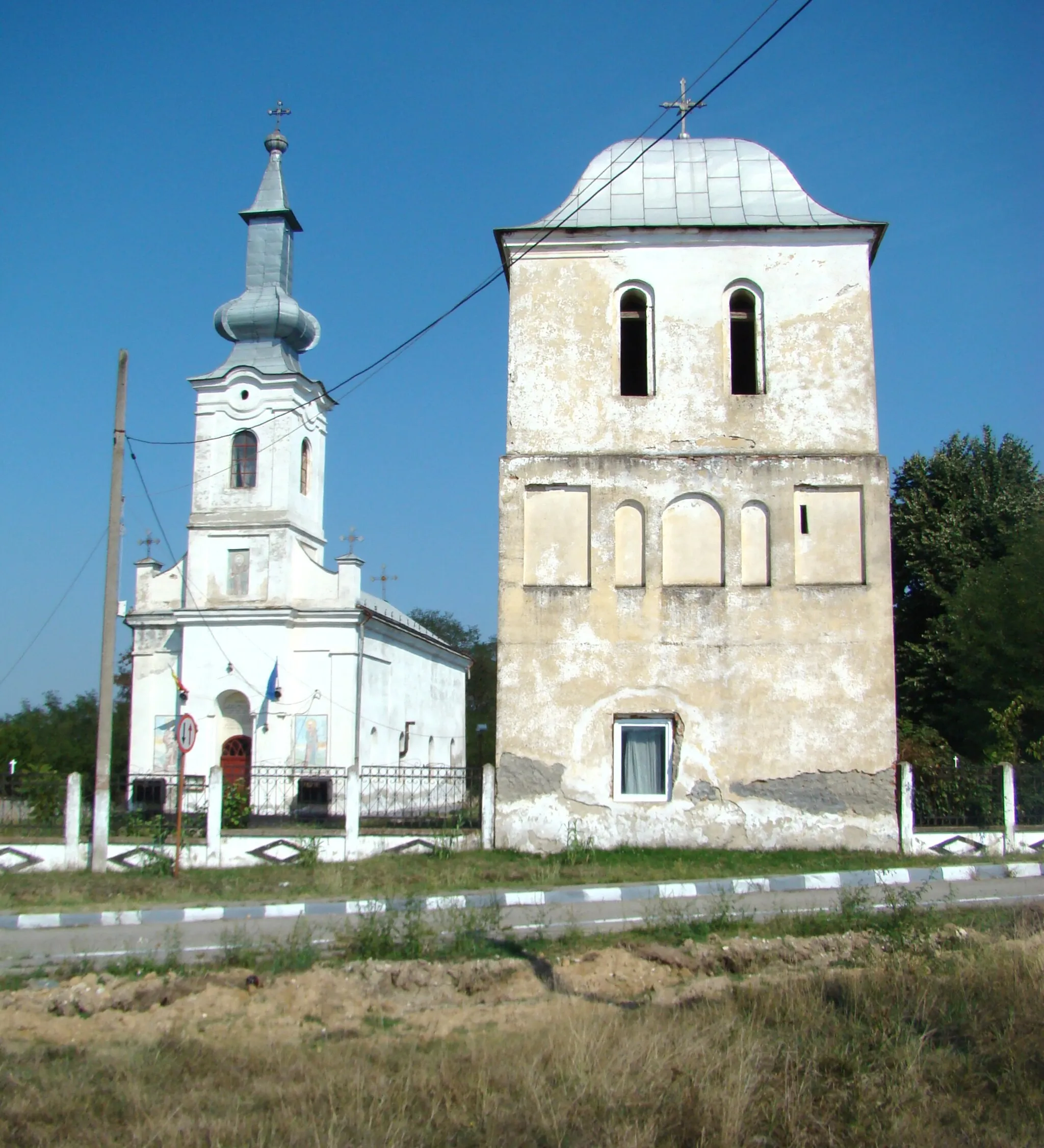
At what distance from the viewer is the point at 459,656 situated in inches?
1623

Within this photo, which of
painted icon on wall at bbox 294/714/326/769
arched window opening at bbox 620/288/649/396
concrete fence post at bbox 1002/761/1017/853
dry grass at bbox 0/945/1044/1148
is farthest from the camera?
painted icon on wall at bbox 294/714/326/769

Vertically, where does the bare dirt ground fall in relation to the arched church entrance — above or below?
below

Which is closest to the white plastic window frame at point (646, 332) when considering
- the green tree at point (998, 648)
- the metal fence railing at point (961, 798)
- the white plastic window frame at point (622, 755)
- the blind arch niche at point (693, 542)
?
the blind arch niche at point (693, 542)

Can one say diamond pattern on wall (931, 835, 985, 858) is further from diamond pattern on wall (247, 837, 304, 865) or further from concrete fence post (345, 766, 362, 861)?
diamond pattern on wall (247, 837, 304, 865)

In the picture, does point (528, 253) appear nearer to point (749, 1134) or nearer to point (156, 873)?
point (156, 873)

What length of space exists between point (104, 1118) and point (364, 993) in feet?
9.06

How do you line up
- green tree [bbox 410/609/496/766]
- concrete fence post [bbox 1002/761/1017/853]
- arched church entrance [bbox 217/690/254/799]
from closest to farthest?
concrete fence post [bbox 1002/761/1017/853]
arched church entrance [bbox 217/690/254/799]
green tree [bbox 410/609/496/766]

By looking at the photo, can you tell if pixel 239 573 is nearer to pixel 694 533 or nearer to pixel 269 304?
pixel 269 304

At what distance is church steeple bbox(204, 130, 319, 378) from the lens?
1204 inches

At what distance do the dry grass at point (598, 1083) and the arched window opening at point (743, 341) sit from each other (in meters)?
11.1

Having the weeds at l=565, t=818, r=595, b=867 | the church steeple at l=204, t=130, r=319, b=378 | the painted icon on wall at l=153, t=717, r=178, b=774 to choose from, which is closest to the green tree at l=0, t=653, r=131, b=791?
the painted icon on wall at l=153, t=717, r=178, b=774

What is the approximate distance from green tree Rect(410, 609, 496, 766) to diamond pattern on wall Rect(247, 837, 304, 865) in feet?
125

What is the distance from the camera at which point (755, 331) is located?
16484 mm

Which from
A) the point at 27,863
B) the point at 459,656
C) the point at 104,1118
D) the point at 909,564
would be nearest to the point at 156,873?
the point at 27,863
